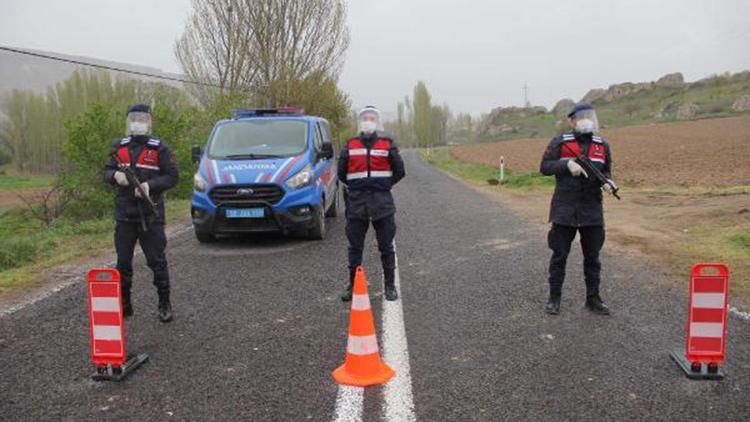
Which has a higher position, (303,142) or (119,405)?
(303,142)

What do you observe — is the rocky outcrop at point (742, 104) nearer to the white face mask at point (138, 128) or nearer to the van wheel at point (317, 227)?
the van wheel at point (317, 227)

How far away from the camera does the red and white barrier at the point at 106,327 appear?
3.81 meters

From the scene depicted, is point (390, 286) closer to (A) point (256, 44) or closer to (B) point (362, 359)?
(B) point (362, 359)

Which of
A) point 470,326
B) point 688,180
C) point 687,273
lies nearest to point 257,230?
point 470,326

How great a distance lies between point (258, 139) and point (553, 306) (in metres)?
5.96

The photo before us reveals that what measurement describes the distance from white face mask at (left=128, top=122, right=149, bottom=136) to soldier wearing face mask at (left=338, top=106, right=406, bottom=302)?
1.90 m

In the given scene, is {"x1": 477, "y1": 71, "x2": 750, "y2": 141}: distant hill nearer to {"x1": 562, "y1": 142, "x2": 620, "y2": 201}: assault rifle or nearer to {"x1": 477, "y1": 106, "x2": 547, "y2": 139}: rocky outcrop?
{"x1": 477, "y1": 106, "x2": 547, "y2": 139}: rocky outcrop

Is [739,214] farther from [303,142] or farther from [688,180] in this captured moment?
[688,180]

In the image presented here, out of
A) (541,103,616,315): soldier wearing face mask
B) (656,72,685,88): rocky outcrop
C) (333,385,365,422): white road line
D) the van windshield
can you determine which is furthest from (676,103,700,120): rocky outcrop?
(333,385,365,422): white road line

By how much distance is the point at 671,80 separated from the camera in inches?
4552

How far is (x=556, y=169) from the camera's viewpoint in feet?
17.0

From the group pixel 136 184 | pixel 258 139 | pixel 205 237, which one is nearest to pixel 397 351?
pixel 136 184

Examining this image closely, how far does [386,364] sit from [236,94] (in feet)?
59.8

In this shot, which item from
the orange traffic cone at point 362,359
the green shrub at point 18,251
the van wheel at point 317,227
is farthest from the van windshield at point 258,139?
the orange traffic cone at point 362,359
